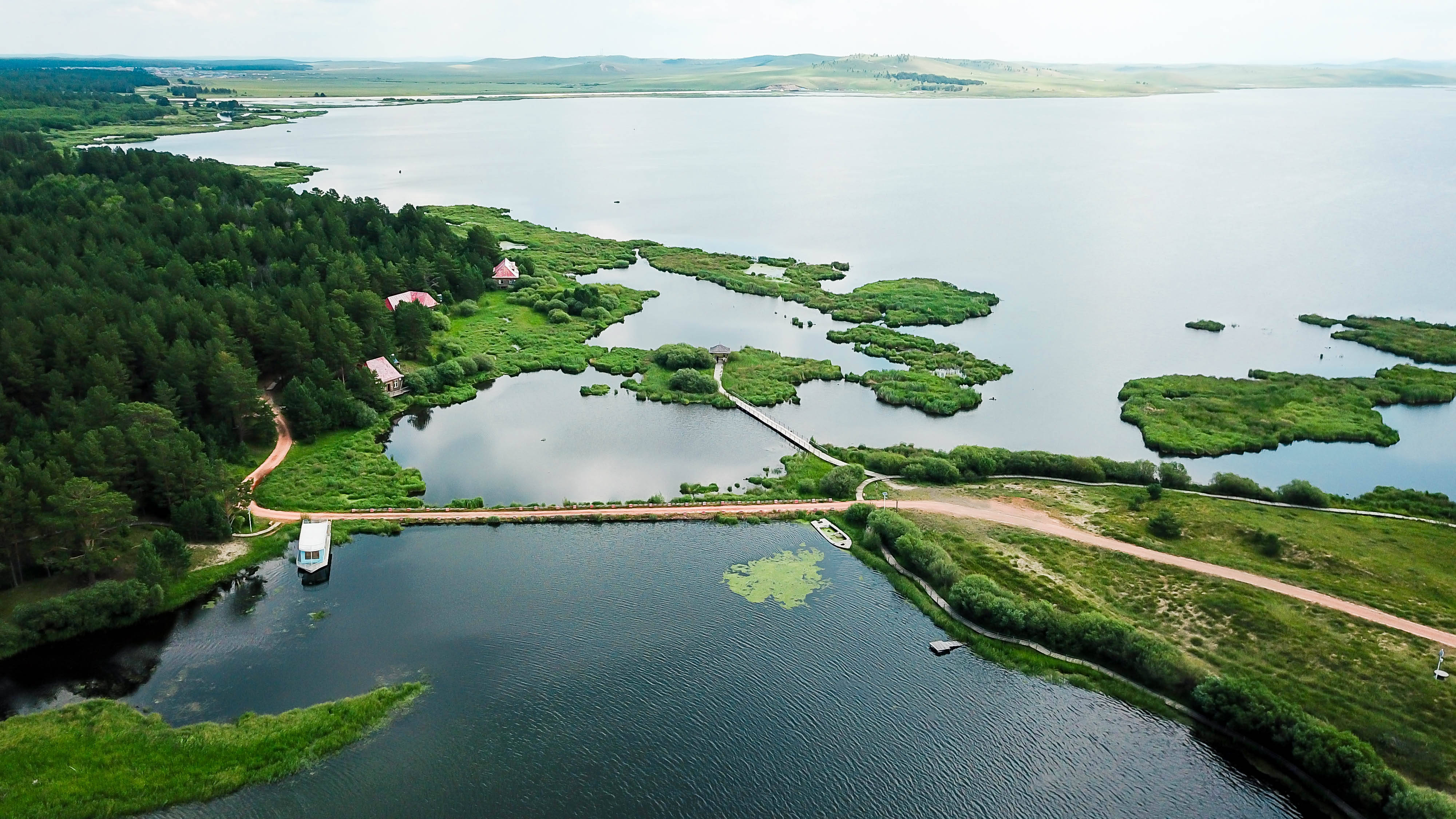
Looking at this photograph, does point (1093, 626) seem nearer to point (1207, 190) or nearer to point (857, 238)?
point (857, 238)

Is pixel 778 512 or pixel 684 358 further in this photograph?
pixel 684 358

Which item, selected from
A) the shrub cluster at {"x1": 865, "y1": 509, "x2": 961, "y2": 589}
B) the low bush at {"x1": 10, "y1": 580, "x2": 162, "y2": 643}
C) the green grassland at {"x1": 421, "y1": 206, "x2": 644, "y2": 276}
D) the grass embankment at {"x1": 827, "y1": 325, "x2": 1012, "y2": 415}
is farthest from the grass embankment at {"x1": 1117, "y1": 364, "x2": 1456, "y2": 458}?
the green grassland at {"x1": 421, "y1": 206, "x2": 644, "y2": 276}

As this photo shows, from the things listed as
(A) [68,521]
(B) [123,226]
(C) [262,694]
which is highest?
(B) [123,226]

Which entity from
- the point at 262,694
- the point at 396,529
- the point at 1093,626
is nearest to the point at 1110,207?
the point at 1093,626

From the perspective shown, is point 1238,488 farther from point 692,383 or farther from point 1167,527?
point 692,383

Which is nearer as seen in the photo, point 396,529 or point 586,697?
point 586,697

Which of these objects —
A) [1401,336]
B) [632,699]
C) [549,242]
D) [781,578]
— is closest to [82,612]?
[632,699]

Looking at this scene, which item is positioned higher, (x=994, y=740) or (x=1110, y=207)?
(x=1110, y=207)

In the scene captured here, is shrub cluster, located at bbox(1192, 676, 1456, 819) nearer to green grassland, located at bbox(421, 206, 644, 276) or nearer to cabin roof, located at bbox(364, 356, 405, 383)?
cabin roof, located at bbox(364, 356, 405, 383)
